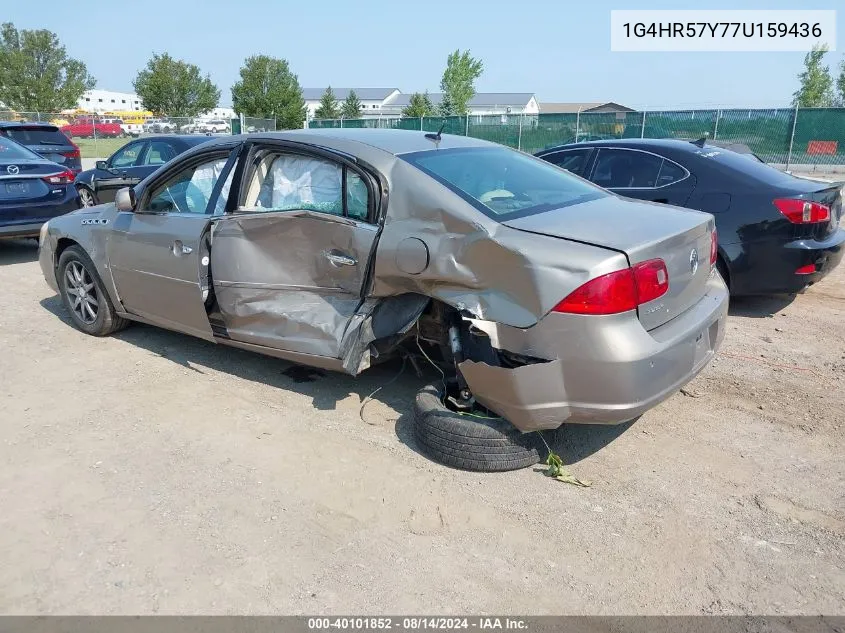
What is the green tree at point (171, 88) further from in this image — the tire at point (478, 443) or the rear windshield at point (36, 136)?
the tire at point (478, 443)

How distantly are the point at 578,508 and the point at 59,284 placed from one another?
4881mm

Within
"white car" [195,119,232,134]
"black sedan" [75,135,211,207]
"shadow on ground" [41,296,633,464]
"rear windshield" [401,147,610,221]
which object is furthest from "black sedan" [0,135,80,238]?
"white car" [195,119,232,134]

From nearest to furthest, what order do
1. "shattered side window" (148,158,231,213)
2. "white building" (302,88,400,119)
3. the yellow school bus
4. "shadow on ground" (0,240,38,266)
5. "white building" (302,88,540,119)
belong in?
"shattered side window" (148,158,231,213) < "shadow on ground" (0,240,38,266) < the yellow school bus < "white building" (302,88,540,119) < "white building" (302,88,400,119)

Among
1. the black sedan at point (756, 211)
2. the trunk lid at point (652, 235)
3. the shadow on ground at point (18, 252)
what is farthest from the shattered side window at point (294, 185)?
the shadow on ground at point (18, 252)

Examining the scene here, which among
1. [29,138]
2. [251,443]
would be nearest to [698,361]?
[251,443]

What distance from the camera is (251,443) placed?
12.4 feet

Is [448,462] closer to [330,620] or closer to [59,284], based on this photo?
[330,620]

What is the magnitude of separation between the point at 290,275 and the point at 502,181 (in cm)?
138

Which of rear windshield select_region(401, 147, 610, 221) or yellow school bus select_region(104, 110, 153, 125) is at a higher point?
rear windshield select_region(401, 147, 610, 221)

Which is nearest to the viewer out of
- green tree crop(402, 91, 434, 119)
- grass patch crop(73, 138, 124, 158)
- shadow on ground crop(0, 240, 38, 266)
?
shadow on ground crop(0, 240, 38, 266)

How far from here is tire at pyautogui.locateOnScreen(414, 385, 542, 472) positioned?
3357 millimetres

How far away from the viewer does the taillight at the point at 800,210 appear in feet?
17.9

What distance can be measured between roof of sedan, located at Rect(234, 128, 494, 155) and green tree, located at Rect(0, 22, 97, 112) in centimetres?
6508

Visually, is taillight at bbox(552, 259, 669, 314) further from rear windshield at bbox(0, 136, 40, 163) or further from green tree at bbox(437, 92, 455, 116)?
green tree at bbox(437, 92, 455, 116)
